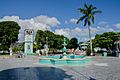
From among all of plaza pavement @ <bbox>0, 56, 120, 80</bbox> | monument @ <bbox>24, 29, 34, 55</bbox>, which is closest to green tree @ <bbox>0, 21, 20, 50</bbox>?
monument @ <bbox>24, 29, 34, 55</bbox>

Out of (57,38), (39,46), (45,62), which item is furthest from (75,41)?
(45,62)

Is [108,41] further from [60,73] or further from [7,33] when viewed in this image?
[60,73]

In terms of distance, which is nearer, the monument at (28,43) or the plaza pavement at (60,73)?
the plaza pavement at (60,73)

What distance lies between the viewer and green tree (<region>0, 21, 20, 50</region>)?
59344 mm

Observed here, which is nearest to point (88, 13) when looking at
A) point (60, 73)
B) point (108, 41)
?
point (108, 41)

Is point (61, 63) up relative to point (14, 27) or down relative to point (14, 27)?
down

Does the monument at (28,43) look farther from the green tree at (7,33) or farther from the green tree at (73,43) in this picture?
the green tree at (73,43)

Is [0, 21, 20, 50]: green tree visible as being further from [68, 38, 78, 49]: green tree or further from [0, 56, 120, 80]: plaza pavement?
[0, 56, 120, 80]: plaza pavement

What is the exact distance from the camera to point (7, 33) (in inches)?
2360

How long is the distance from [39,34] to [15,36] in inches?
Result: 454

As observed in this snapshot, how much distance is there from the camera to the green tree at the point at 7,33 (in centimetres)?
5934

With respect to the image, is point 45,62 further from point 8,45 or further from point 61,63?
point 8,45

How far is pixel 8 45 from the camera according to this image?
61.6 m

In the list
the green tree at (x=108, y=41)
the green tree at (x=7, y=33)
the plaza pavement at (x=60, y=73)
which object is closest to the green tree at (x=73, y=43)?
the green tree at (x=108, y=41)
